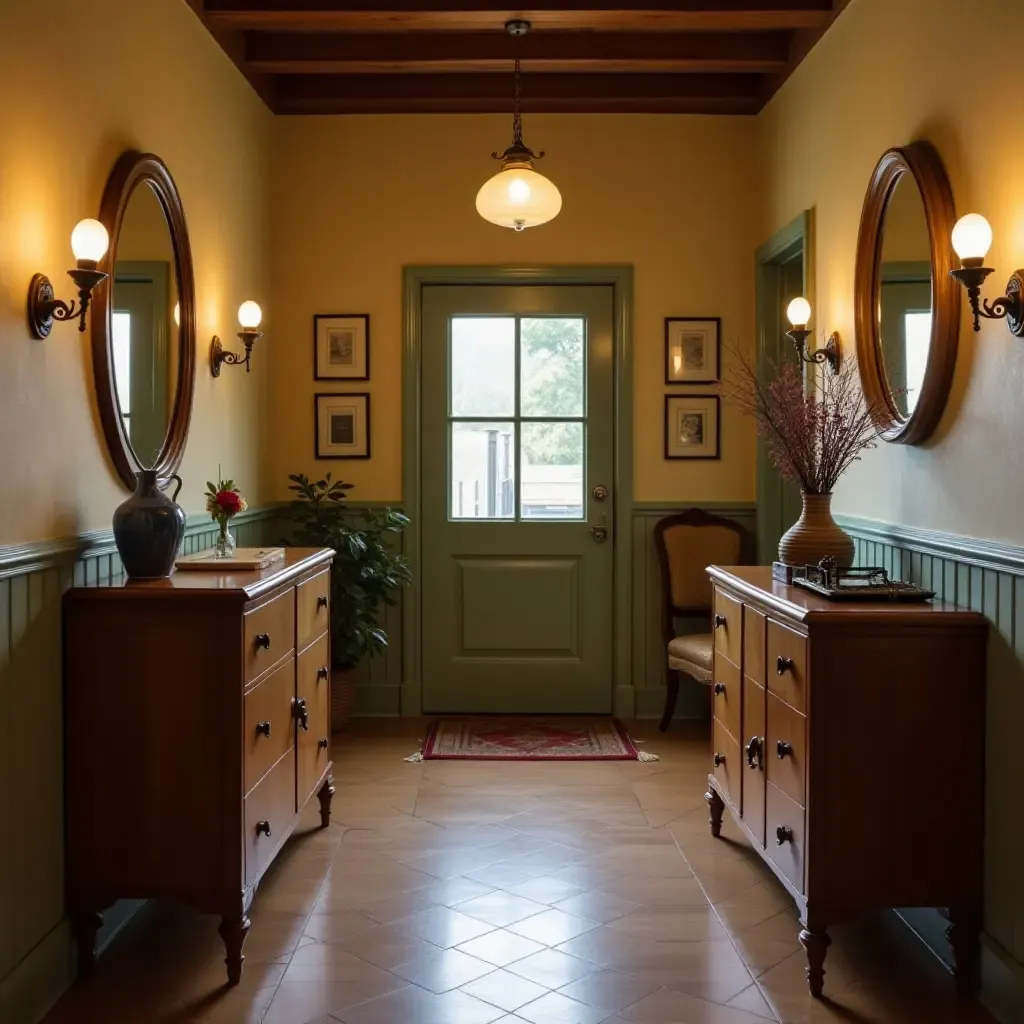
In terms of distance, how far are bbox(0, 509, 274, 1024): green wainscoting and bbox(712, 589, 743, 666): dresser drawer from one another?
185 centimetres

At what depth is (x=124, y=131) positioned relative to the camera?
3260mm

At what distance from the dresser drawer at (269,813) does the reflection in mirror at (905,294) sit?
6.72ft

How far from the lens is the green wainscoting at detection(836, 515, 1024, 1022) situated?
8.29 ft

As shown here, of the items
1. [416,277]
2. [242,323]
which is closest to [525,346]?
[416,277]

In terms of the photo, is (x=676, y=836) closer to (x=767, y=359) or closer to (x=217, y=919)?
(x=217, y=919)

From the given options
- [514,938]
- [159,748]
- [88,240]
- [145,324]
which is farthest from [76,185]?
[514,938]

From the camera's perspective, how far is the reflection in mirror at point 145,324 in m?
3.19

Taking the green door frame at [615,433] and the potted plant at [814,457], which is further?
the green door frame at [615,433]

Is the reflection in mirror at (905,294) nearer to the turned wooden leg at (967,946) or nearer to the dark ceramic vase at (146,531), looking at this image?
the turned wooden leg at (967,946)

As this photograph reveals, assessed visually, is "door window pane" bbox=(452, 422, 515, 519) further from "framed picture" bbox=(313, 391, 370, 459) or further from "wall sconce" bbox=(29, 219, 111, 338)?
"wall sconce" bbox=(29, 219, 111, 338)

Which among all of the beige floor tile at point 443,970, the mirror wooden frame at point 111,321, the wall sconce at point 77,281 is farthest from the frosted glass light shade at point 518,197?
the beige floor tile at point 443,970

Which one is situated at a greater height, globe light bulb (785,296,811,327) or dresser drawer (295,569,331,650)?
globe light bulb (785,296,811,327)

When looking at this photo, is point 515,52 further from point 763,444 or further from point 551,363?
point 763,444

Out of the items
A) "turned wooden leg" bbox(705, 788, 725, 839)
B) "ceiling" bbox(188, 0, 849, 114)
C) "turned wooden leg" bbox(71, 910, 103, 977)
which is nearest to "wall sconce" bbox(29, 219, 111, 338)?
"turned wooden leg" bbox(71, 910, 103, 977)
